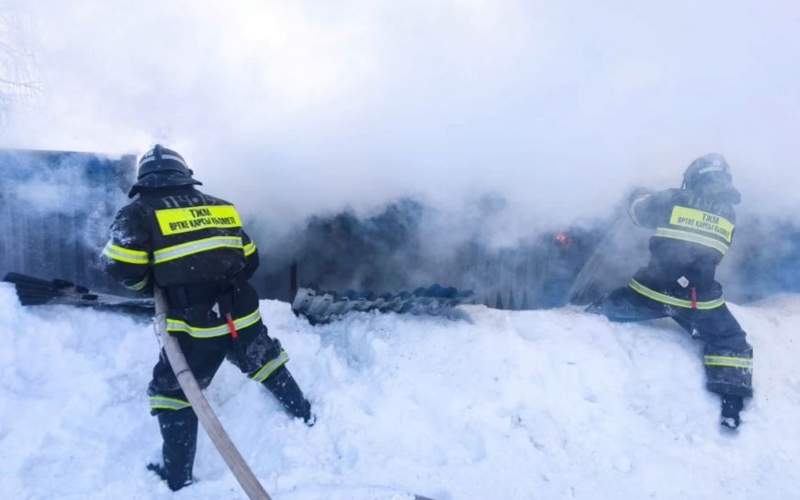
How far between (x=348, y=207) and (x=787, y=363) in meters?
3.93


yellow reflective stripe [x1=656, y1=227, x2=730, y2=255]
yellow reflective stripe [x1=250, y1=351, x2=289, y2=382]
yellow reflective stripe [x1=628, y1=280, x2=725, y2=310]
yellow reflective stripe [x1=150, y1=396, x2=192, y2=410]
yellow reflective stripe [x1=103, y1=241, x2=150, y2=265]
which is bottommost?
yellow reflective stripe [x1=150, y1=396, x2=192, y2=410]

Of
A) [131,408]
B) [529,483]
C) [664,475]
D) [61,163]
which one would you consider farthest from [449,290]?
[61,163]

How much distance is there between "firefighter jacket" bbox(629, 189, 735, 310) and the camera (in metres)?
3.68

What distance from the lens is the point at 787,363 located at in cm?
383

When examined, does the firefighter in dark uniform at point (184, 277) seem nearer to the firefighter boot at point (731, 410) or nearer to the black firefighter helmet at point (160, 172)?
the black firefighter helmet at point (160, 172)

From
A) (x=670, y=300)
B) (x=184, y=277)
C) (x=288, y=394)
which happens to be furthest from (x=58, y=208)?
(x=670, y=300)

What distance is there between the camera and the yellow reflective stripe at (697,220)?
367cm

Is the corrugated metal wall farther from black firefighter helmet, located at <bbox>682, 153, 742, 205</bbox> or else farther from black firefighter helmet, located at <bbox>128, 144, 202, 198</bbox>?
black firefighter helmet, located at <bbox>682, 153, 742, 205</bbox>

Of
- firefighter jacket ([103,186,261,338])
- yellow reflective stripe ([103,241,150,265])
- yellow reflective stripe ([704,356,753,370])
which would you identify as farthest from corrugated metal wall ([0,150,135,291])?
yellow reflective stripe ([704,356,753,370])

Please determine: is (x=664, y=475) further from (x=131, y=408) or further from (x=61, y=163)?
(x=61, y=163)

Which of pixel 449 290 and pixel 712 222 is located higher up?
pixel 712 222

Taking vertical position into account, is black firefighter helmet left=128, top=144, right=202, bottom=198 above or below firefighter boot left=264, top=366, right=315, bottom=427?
above

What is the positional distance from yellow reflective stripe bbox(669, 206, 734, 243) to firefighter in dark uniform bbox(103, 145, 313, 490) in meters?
3.05

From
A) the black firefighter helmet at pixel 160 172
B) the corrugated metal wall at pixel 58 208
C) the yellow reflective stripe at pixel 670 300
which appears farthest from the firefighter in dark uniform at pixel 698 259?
the corrugated metal wall at pixel 58 208
